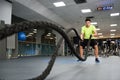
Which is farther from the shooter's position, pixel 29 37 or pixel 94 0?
pixel 29 37

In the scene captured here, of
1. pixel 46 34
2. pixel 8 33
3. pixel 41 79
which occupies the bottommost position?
pixel 41 79

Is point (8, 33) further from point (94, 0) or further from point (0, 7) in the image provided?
point (94, 0)

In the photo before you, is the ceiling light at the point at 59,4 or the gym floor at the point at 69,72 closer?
the gym floor at the point at 69,72

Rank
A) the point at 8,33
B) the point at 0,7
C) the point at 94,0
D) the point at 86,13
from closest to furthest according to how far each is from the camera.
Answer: the point at 8,33 → the point at 0,7 → the point at 94,0 → the point at 86,13

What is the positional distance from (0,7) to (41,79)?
22.6 ft

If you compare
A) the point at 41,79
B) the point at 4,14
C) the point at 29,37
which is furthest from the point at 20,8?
the point at 41,79

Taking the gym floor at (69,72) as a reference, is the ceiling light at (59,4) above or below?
above

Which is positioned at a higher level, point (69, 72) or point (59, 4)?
point (59, 4)

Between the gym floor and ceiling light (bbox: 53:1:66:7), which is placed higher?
ceiling light (bbox: 53:1:66:7)

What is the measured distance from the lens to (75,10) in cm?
1233

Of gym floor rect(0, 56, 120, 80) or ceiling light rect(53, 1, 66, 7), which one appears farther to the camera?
ceiling light rect(53, 1, 66, 7)

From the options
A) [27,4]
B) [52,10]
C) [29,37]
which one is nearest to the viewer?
[27,4]

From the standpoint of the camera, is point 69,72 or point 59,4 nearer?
point 69,72

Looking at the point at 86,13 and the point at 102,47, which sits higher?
the point at 86,13
